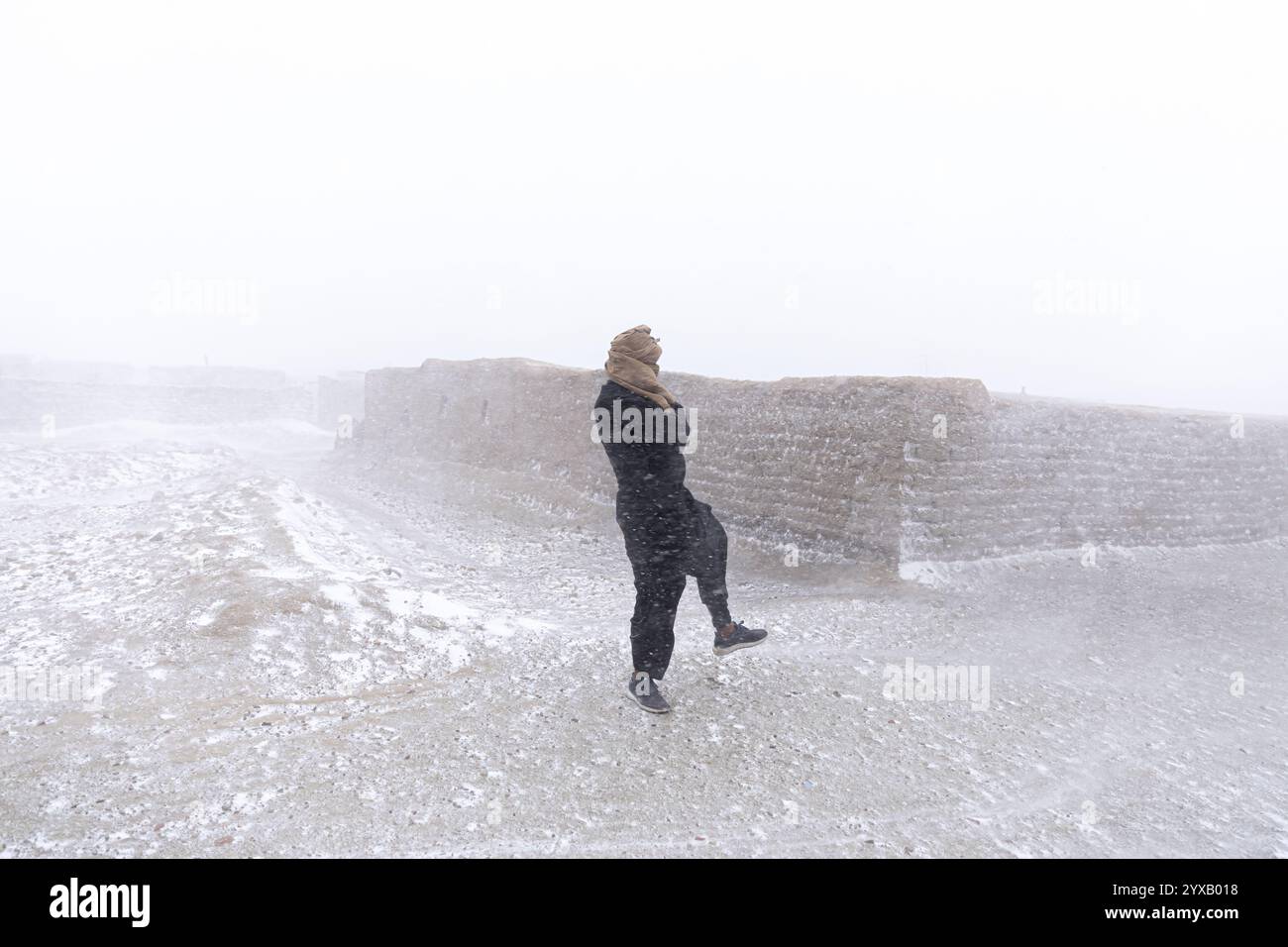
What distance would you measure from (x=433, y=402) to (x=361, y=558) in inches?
292

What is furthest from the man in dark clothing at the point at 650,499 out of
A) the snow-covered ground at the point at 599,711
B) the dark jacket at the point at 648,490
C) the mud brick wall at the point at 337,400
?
the mud brick wall at the point at 337,400

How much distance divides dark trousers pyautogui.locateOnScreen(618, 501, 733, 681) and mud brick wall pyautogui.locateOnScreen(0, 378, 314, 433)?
22847 millimetres

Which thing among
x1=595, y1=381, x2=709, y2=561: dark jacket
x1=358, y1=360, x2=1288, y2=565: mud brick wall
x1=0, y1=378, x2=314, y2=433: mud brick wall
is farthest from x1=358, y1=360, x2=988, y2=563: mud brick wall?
x1=0, y1=378, x2=314, y2=433: mud brick wall

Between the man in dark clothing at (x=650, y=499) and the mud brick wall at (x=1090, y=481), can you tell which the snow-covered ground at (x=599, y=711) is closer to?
the mud brick wall at (x=1090, y=481)

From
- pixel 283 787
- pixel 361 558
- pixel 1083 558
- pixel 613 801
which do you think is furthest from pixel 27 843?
pixel 1083 558

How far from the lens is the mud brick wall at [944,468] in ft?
23.0

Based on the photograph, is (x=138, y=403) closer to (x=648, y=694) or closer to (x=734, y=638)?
(x=648, y=694)

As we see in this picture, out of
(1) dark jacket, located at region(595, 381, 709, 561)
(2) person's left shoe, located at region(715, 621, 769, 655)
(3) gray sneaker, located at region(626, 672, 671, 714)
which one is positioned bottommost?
(3) gray sneaker, located at region(626, 672, 671, 714)

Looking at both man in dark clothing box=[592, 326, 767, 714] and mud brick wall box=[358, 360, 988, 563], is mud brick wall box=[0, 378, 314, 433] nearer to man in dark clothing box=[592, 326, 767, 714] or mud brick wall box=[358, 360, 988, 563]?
mud brick wall box=[358, 360, 988, 563]

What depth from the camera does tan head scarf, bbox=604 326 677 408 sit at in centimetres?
376

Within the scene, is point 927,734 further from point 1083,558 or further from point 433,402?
point 433,402

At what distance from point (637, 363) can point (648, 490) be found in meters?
0.65

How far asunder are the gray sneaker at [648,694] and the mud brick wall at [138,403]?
2280 centimetres

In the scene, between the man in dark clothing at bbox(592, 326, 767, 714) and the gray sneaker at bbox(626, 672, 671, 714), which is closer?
the man in dark clothing at bbox(592, 326, 767, 714)
